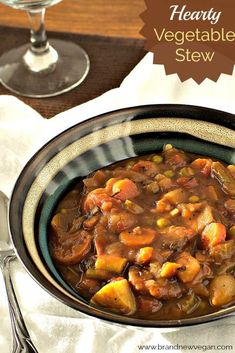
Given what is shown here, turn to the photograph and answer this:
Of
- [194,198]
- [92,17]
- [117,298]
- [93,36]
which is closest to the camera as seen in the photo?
[117,298]

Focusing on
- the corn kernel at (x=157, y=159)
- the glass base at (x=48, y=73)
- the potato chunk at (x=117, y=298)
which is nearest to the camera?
the potato chunk at (x=117, y=298)

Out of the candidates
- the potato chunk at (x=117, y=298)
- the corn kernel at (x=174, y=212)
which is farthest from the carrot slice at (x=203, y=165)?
the potato chunk at (x=117, y=298)

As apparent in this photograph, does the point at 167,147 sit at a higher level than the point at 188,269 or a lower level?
higher

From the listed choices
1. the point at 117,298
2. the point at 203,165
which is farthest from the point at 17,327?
the point at 203,165

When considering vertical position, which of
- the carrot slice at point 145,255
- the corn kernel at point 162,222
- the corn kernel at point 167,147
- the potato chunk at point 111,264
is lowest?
the potato chunk at point 111,264

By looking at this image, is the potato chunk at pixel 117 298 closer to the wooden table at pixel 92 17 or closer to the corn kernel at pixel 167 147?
the corn kernel at pixel 167 147

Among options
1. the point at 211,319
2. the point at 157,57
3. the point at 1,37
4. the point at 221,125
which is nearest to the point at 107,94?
the point at 157,57

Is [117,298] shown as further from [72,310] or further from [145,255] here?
[72,310]

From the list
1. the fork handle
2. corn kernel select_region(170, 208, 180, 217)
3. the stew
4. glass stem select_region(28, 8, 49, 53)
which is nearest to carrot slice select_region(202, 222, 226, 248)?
the stew
